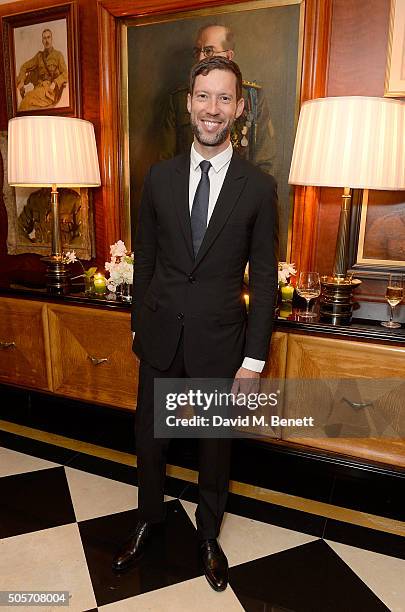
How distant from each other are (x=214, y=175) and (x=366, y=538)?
1458 mm

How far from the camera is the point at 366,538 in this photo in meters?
1.80

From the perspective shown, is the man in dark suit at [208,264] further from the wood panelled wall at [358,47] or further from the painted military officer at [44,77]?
the painted military officer at [44,77]

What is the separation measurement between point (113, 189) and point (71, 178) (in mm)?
312

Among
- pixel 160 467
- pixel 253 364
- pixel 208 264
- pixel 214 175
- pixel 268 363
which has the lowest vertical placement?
pixel 160 467

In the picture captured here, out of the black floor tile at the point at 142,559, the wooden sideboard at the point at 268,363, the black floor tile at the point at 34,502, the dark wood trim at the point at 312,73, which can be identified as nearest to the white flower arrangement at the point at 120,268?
the wooden sideboard at the point at 268,363

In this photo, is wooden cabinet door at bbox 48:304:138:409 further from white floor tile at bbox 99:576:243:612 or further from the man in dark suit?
white floor tile at bbox 99:576:243:612

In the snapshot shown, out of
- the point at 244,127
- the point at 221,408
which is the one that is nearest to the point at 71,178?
the point at 244,127

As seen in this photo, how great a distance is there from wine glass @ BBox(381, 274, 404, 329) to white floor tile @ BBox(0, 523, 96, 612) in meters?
1.43

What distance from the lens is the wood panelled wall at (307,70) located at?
1.93m

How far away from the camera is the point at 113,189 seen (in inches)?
98.1

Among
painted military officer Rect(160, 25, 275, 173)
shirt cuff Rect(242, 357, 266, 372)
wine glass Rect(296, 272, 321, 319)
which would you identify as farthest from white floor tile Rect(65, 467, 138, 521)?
painted military officer Rect(160, 25, 275, 173)

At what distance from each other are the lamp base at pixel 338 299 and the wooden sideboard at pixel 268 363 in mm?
98

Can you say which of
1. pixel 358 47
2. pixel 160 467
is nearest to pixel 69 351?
pixel 160 467

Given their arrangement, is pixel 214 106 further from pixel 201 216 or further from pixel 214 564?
pixel 214 564
